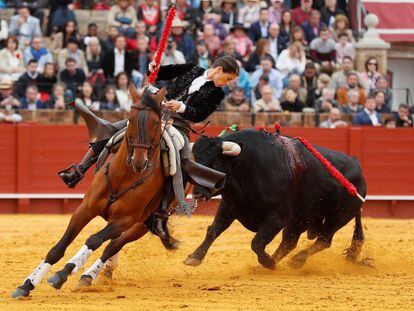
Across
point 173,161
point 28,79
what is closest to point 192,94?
point 173,161

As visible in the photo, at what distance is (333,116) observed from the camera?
1567 centimetres

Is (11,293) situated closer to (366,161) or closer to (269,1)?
(366,161)

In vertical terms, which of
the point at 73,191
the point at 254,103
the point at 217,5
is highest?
the point at 217,5

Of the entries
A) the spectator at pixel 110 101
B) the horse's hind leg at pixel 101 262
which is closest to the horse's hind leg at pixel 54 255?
the horse's hind leg at pixel 101 262

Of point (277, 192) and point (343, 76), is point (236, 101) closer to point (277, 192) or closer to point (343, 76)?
point (343, 76)

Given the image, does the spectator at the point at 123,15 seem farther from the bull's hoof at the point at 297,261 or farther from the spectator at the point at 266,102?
the bull's hoof at the point at 297,261

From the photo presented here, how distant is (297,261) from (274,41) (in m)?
7.09

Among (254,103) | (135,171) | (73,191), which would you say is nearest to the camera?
(135,171)

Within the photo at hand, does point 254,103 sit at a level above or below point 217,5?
below

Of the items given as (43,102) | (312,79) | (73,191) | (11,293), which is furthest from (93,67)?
(11,293)

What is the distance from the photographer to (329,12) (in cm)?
1783

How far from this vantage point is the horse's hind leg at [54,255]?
7832 millimetres

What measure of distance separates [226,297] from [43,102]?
7.70 metres

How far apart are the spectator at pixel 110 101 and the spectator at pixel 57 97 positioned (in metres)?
0.52
